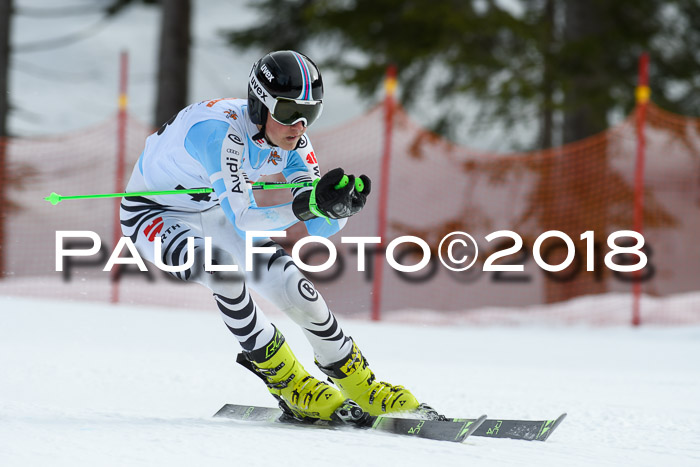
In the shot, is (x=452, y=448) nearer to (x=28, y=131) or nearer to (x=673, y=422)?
(x=673, y=422)

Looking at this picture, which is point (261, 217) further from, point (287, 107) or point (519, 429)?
point (519, 429)

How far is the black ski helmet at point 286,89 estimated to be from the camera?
315cm

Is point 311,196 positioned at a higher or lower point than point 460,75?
lower

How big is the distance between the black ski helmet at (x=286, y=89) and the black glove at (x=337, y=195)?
0.37m

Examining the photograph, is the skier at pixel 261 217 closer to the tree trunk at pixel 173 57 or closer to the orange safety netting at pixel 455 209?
the orange safety netting at pixel 455 209

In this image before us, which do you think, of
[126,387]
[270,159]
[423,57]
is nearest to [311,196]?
[270,159]

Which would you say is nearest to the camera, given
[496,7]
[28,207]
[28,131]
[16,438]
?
[16,438]

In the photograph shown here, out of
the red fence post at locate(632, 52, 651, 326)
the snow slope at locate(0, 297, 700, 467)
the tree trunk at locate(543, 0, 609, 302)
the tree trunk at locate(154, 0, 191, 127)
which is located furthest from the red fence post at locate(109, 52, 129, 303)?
the red fence post at locate(632, 52, 651, 326)

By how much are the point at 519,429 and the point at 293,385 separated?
90 cm

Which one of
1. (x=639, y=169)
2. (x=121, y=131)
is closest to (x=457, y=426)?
(x=639, y=169)

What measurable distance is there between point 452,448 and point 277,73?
153cm

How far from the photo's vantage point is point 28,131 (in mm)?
16438

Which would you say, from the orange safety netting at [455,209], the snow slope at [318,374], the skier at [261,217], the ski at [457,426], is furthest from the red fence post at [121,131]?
the ski at [457,426]

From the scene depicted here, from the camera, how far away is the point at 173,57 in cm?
1134
